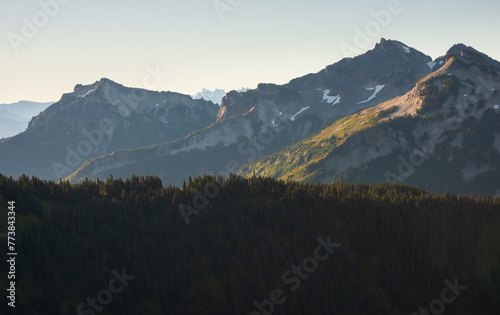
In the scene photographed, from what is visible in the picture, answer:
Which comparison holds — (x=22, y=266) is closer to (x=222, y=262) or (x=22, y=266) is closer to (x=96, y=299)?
(x=96, y=299)

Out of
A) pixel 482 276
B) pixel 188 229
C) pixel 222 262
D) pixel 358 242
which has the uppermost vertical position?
pixel 188 229

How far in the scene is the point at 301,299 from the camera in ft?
478

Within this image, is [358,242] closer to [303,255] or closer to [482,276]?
[303,255]

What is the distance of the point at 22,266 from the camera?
123 metres

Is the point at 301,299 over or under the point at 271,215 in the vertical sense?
under

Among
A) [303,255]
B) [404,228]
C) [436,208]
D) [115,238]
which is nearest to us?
[115,238]

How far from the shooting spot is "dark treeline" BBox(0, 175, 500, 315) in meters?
131

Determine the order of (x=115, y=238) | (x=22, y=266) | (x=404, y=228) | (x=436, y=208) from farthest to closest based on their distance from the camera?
(x=436, y=208), (x=404, y=228), (x=115, y=238), (x=22, y=266)

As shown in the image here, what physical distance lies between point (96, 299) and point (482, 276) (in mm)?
135953

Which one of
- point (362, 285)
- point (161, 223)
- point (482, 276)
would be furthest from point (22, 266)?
point (482, 276)

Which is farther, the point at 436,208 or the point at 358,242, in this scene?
the point at 436,208

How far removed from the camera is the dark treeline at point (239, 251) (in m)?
131

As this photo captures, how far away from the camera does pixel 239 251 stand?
157500 millimetres

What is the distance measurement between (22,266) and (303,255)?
305 feet
